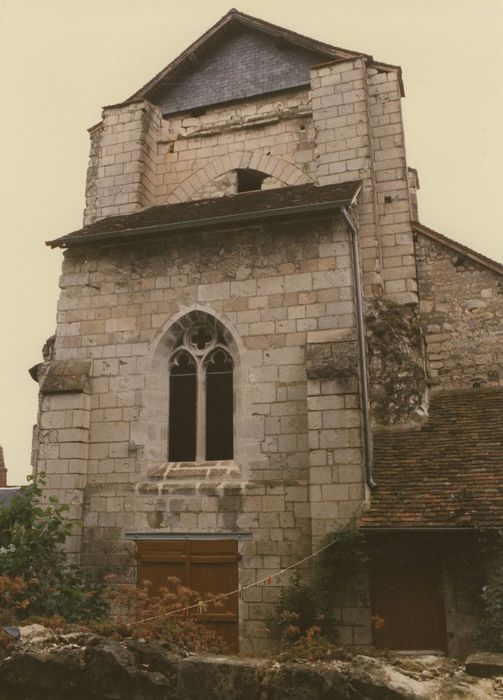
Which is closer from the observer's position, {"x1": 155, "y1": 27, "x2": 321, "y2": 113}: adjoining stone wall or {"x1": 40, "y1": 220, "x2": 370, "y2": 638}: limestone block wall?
{"x1": 40, "y1": 220, "x2": 370, "y2": 638}: limestone block wall

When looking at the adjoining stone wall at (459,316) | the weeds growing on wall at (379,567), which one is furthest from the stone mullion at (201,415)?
the adjoining stone wall at (459,316)

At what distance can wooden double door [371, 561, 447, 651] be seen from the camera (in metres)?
7.42

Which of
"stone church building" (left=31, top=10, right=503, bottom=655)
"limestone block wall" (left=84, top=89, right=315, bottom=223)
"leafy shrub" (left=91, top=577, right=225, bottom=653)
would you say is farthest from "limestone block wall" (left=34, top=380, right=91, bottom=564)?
"limestone block wall" (left=84, top=89, right=315, bottom=223)

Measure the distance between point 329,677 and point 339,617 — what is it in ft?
12.3

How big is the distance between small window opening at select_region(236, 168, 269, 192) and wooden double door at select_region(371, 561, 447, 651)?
7.48 meters

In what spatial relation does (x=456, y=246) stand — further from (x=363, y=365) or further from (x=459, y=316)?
(x=363, y=365)

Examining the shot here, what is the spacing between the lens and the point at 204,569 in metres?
8.11

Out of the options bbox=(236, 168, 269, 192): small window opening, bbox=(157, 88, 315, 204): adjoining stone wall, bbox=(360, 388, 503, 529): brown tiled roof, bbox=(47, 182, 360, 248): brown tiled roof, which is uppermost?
bbox=(157, 88, 315, 204): adjoining stone wall

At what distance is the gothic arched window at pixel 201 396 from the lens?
29.0ft

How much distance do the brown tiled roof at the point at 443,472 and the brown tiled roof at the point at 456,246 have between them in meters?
2.76

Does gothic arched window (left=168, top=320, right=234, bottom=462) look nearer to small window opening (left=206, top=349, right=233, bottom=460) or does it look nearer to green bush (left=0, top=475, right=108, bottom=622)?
small window opening (left=206, top=349, right=233, bottom=460)

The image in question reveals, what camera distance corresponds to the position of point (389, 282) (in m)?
10.6

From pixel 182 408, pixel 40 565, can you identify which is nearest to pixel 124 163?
pixel 182 408

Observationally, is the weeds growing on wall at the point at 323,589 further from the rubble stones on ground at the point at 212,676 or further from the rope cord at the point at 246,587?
the rubble stones on ground at the point at 212,676
